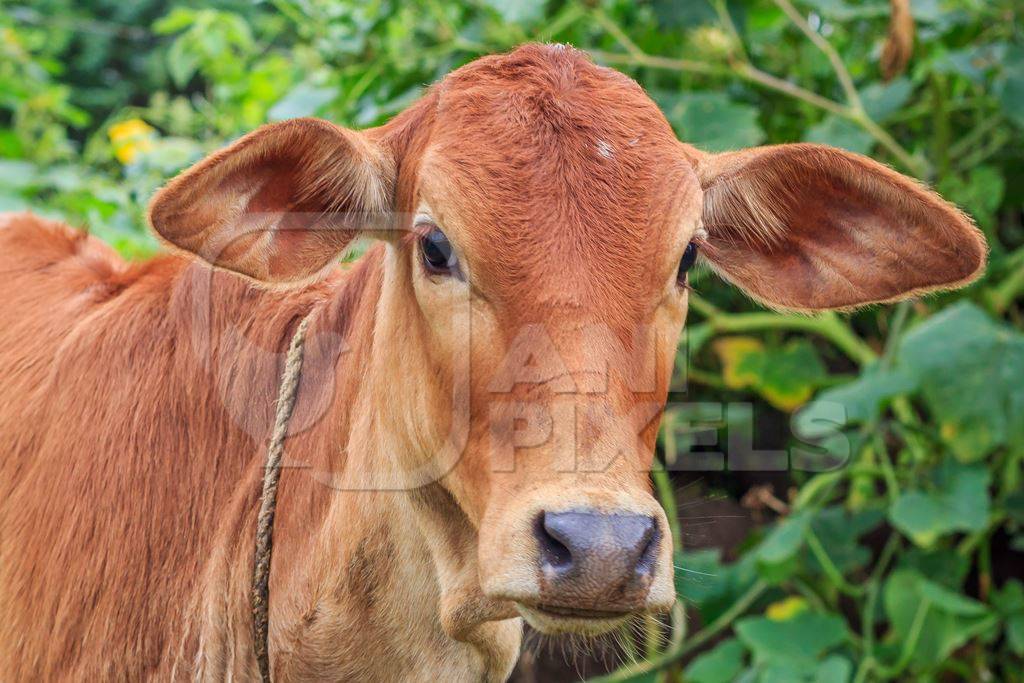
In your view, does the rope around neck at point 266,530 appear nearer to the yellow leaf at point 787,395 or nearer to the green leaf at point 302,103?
the green leaf at point 302,103

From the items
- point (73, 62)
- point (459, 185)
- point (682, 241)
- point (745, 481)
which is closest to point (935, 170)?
point (745, 481)

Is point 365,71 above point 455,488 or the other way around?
above

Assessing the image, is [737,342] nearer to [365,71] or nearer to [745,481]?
[745,481]

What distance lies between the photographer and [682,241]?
8.34 ft

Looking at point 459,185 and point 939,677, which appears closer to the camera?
point 459,185

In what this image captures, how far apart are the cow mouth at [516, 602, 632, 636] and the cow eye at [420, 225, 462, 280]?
0.69 meters

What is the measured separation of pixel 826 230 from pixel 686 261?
544 millimetres

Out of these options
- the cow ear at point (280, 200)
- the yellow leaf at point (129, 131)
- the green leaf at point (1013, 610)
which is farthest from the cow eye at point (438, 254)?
the yellow leaf at point (129, 131)

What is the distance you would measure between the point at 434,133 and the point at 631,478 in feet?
2.84

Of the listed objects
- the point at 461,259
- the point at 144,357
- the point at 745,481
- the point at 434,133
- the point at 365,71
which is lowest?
the point at 745,481

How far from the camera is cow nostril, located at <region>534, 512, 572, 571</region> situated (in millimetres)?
2094

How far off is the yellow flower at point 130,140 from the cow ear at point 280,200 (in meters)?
3.55

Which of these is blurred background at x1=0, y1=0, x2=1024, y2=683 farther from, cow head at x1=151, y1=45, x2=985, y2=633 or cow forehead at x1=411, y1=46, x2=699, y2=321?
cow forehead at x1=411, y1=46, x2=699, y2=321

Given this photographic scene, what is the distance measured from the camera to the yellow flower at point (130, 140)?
6.24m
